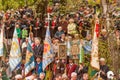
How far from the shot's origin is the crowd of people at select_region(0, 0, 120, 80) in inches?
710

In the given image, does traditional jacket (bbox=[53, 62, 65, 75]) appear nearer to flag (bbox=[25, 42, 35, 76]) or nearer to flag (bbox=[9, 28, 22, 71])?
flag (bbox=[25, 42, 35, 76])

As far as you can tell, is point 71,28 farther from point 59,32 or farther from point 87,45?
point 87,45

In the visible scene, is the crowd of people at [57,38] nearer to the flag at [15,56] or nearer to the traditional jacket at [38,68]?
the traditional jacket at [38,68]

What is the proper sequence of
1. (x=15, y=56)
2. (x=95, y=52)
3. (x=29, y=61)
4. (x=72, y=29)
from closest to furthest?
(x=95, y=52) → (x=29, y=61) → (x=15, y=56) → (x=72, y=29)

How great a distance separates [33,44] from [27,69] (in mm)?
1059

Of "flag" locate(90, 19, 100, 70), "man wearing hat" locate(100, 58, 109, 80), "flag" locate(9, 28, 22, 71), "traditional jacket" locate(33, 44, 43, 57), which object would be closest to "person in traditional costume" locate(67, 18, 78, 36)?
"traditional jacket" locate(33, 44, 43, 57)

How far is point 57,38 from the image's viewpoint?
20.9 m

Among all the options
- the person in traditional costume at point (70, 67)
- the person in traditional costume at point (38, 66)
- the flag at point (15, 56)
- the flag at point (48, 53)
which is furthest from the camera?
the flag at point (15, 56)

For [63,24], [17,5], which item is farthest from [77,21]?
[17,5]

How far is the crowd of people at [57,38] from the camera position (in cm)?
1803

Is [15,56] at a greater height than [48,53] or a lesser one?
lesser

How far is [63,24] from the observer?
22.1 meters

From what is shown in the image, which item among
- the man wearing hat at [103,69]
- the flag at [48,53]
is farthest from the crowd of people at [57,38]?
the flag at [48,53]

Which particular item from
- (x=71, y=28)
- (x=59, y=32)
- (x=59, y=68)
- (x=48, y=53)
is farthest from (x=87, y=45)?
(x=59, y=32)
